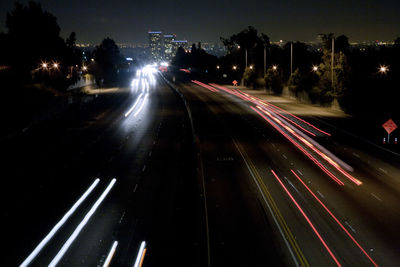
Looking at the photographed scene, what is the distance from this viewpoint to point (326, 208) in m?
18.5

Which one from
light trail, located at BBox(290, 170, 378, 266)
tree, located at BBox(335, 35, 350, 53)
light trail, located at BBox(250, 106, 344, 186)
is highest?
tree, located at BBox(335, 35, 350, 53)

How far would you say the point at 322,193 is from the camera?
A: 67.7ft

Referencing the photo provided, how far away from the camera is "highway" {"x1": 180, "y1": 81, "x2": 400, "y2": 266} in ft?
47.8

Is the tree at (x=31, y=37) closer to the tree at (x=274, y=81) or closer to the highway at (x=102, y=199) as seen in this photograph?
the highway at (x=102, y=199)

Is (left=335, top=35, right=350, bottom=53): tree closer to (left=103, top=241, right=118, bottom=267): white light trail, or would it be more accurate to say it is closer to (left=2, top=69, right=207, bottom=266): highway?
(left=2, top=69, right=207, bottom=266): highway

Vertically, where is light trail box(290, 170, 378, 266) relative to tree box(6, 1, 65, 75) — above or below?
below

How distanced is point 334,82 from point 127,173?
3478 centimetres

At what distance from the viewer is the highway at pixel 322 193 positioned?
573 inches

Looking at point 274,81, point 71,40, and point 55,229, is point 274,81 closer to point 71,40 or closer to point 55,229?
point 71,40

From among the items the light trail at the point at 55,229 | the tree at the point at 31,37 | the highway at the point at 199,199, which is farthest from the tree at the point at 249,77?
the light trail at the point at 55,229

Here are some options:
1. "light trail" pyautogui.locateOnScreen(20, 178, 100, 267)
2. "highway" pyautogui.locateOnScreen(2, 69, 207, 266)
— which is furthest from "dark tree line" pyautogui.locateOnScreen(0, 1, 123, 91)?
"light trail" pyautogui.locateOnScreen(20, 178, 100, 267)

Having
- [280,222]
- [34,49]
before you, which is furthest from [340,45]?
[280,222]

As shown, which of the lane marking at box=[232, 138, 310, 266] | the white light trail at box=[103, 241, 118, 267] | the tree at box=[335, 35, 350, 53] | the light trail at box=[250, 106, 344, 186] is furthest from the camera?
the tree at box=[335, 35, 350, 53]

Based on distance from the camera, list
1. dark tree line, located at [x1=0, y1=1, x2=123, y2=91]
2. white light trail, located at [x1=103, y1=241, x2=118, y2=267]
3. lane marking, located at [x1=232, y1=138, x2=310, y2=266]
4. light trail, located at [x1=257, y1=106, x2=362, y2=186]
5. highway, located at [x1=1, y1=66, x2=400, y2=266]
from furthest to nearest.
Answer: dark tree line, located at [x1=0, y1=1, x2=123, y2=91] → light trail, located at [x1=257, y1=106, x2=362, y2=186] → highway, located at [x1=1, y1=66, x2=400, y2=266] → lane marking, located at [x1=232, y1=138, x2=310, y2=266] → white light trail, located at [x1=103, y1=241, x2=118, y2=267]
